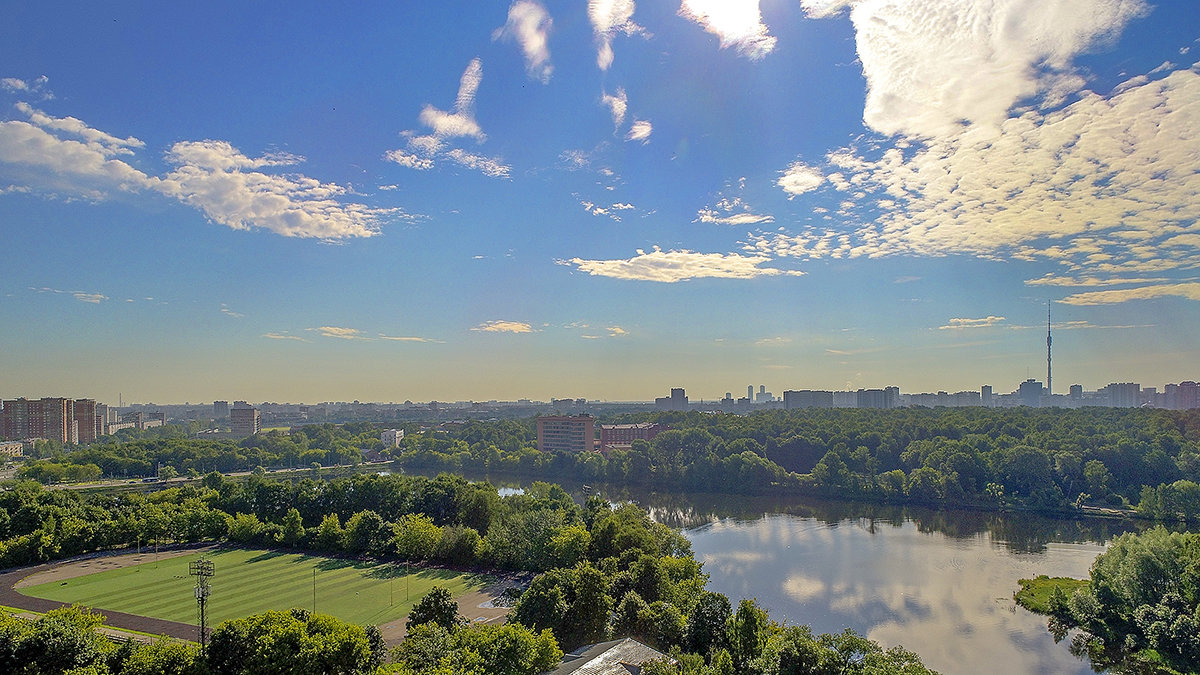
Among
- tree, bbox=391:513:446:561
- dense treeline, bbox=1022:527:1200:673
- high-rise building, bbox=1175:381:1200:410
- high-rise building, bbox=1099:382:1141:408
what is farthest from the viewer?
high-rise building, bbox=1099:382:1141:408

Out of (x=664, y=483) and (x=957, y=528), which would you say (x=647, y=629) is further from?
(x=664, y=483)

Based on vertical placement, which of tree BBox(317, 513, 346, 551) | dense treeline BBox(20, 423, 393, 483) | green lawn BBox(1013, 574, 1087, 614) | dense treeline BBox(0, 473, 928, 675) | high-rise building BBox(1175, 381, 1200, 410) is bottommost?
dense treeline BBox(20, 423, 393, 483)

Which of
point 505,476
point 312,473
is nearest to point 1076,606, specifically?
point 505,476

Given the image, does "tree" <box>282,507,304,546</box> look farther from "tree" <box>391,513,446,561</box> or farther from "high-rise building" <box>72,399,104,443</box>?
"high-rise building" <box>72,399,104,443</box>

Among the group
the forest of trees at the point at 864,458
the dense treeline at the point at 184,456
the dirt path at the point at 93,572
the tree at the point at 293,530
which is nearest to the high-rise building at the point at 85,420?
the dense treeline at the point at 184,456

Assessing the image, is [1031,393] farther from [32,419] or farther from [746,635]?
[32,419]

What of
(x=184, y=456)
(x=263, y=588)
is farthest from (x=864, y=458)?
(x=184, y=456)

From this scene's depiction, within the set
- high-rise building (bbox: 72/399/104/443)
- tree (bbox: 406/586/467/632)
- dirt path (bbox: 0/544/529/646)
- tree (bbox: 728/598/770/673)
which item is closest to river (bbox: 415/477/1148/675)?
tree (bbox: 728/598/770/673)
